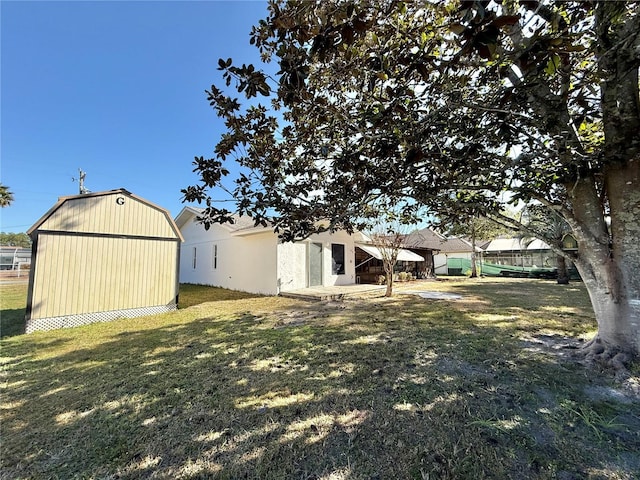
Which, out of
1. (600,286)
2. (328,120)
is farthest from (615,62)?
(328,120)

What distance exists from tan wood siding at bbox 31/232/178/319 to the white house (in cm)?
513

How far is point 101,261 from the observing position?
932cm

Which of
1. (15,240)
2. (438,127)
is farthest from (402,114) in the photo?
(15,240)

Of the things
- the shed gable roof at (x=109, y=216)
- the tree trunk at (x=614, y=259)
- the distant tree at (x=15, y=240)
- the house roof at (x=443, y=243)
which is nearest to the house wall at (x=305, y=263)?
the shed gable roof at (x=109, y=216)

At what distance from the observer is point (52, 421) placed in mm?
3570

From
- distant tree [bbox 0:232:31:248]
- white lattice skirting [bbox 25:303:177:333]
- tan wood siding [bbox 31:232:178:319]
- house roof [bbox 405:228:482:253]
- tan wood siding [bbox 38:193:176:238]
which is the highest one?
distant tree [bbox 0:232:31:248]

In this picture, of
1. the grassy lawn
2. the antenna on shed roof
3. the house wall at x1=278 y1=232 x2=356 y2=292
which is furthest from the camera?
the antenna on shed roof

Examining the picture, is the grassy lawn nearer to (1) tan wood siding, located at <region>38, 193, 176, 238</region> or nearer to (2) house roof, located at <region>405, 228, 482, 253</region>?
(1) tan wood siding, located at <region>38, 193, 176, 238</region>

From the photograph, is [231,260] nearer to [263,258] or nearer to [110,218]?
[263,258]

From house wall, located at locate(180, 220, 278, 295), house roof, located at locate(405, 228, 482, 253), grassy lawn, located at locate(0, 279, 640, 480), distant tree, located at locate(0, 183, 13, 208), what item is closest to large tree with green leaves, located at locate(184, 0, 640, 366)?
grassy lawn, located at locate(0, 279, 640, 480)

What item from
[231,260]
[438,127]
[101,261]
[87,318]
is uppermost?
[438,127]

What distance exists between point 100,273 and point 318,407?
9477 millimetres

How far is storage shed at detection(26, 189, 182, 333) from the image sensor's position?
837cm

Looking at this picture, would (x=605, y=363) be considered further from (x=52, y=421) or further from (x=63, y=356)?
(x=63, y=356)
